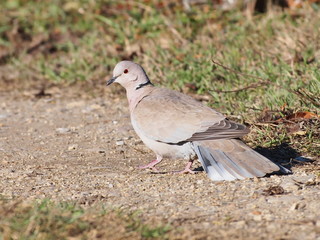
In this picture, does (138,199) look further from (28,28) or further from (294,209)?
(28,28)

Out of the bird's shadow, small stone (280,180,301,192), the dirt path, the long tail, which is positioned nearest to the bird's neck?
the dirt path

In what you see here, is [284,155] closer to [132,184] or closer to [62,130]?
[132,184]

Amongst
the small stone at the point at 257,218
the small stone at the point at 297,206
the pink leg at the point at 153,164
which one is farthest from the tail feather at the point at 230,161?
the small stone at the point at 257,218

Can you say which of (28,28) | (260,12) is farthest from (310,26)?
(28,28)

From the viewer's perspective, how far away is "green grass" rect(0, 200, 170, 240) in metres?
3.70

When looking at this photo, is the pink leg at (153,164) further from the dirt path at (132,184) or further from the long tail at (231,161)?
the long tail at (231,161)

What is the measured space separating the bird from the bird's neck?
89mm

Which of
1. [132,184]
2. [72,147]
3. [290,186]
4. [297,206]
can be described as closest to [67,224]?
[132,184]

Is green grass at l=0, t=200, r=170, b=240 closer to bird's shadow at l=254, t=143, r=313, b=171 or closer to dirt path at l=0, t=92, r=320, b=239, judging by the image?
dirt path at l=0, t=92, r=320, b=239

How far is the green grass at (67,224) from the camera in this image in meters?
3.70

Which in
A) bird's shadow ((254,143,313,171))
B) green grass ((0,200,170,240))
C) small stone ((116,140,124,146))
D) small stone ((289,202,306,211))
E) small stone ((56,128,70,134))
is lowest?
small stone ((56,128,70,134))

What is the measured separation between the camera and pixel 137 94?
19.6 feet

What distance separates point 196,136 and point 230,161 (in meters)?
0.32

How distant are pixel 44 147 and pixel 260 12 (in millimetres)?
4378
